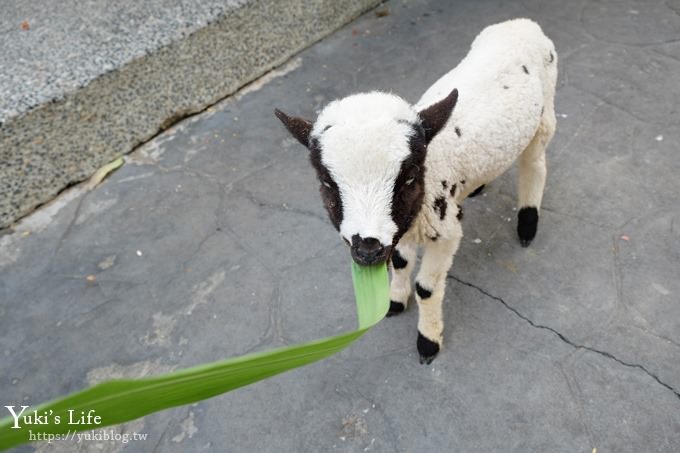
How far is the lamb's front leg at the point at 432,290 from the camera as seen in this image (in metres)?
2.33

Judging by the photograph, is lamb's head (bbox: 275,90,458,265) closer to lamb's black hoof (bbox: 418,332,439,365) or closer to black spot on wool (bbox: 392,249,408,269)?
black spot on wool (bbox: 392,249,408,269)

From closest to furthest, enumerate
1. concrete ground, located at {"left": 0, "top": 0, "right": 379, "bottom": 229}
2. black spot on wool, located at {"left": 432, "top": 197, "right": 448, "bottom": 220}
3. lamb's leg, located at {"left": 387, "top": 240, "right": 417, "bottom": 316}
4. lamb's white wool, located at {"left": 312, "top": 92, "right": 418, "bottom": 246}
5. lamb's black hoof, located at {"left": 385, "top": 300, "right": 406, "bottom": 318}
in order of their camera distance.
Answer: lamb's white wool, located at {"left": 312, "top": 92, "right": 418, "bottom": 246}, black spot on wool, located at {"left": 432, "top": 197, "right": 448, "bottom": 220}, lamb's leg, located at {"left": 387, "top": 240, "right": 417, "bottom": 316}, lamb's black hoof, located at {"left": 385, "top": 300, "right": 406, "bottom": 318}, concrete ground, located at {"left": 0, "top": 0, "right": 379, "bottom": 229}

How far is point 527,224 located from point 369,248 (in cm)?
154

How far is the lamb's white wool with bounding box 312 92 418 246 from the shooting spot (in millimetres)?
1750

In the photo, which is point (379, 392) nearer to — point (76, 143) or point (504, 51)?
point (504, 51)

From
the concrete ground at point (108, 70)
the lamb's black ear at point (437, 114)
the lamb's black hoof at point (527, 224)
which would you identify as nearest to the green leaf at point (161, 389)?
the lamb's black ear at point (437, 114)

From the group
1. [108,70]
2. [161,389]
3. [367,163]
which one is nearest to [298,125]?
[367,163]

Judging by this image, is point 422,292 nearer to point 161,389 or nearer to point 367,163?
point 367,163

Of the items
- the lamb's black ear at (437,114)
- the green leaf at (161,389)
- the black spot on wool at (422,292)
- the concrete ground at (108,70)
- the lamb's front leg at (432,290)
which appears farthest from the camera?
the concrete ground at (108,70)

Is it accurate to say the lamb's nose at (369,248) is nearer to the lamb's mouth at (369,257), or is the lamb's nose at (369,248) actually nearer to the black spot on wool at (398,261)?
the lamb's mouth at (369,257)

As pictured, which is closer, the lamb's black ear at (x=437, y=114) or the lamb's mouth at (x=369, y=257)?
the lamb's mouth at (x=369, y=257)

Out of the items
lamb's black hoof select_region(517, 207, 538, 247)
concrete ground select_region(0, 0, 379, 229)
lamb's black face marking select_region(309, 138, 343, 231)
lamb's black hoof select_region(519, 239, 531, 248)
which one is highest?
lamb's black face marking select_region(309, 138, 343, 231)

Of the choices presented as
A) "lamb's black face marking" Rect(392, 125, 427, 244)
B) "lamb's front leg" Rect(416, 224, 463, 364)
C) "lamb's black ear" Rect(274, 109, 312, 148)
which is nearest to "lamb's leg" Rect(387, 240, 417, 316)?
"lamb's front leg" Rect(416, 224, 463, 364)

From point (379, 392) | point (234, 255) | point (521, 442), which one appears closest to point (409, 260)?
point (379, 392)
